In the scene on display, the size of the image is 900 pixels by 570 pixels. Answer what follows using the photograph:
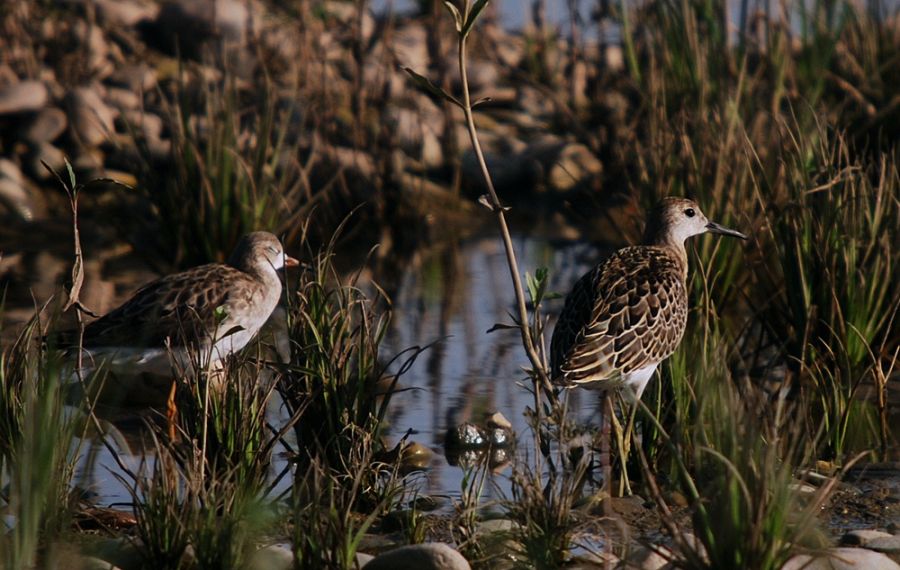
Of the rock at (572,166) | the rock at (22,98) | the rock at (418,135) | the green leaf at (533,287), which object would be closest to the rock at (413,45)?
the rock at (418,135)

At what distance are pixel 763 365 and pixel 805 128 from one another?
147 cm

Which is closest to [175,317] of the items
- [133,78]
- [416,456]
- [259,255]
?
[259,255]

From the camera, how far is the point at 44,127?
525 inches

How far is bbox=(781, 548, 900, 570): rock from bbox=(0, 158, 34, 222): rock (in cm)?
895

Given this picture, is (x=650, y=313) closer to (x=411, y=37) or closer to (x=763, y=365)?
(x=763, y=365)

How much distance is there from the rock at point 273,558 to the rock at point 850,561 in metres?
1.63

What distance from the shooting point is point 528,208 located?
47.0 feet

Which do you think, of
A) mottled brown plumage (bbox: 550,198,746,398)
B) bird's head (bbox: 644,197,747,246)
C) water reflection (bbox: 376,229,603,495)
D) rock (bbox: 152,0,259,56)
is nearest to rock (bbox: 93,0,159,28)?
rock (bbox: 152,0,259,56)

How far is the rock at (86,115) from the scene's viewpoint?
13344mm

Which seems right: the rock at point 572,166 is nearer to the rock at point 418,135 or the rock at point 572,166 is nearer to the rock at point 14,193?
the rock at point 418,135

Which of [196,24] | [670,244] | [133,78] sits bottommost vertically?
[670,244]

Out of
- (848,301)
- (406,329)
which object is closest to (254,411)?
(848,301)

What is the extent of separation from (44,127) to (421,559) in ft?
29.6

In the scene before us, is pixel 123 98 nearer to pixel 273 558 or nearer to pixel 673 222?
pixel 673 222
